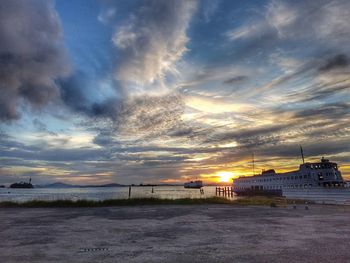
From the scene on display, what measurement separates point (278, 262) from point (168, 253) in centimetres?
394

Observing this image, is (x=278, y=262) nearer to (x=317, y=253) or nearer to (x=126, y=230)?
(x=317, y=253)

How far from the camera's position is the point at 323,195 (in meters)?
44.0

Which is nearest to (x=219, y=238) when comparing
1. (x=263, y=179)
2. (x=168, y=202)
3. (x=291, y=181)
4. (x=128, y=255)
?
(x=128, y=255)

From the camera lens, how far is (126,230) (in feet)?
52.8

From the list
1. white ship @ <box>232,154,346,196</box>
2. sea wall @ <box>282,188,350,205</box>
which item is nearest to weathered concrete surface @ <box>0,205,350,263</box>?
sea wall @ <box>282,188,350,205</box>

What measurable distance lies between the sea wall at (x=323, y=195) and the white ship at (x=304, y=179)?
994cm

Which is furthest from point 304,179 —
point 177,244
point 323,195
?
point 177,244

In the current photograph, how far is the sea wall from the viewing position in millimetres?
38781

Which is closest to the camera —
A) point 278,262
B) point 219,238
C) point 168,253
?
point 278,262

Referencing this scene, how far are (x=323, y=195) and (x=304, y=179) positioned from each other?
4479cm

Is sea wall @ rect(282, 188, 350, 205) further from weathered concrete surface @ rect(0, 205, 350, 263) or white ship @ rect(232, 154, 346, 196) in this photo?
weathered concrete surface @ rect(0, 205, 350, 263)

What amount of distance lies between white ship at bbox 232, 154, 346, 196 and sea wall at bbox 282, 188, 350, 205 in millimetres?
9940

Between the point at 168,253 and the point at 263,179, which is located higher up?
the point at 263,179

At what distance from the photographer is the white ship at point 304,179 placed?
8025 centimetres
